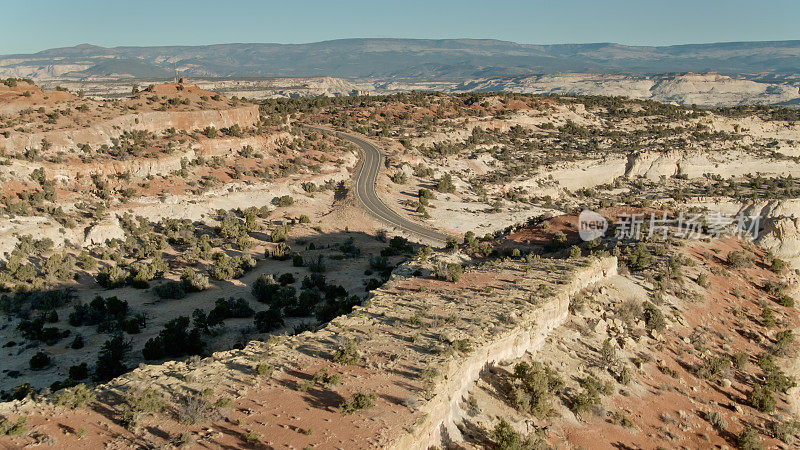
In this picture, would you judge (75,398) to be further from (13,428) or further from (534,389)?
(534,389)

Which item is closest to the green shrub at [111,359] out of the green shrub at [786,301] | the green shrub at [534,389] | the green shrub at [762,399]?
the green shrub at [534,389]

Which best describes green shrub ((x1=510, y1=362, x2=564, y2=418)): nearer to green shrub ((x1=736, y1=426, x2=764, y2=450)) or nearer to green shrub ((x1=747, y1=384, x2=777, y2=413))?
green shrub ((x1=736, y1=426, x2=764, y2=450))

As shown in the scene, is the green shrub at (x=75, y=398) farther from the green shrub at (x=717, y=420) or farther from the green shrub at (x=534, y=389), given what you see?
the green shrub at (x=717, y=420)

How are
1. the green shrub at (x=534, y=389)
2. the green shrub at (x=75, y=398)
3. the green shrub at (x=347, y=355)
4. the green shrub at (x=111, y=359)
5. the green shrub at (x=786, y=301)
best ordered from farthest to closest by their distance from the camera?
the green shrub at (x=786, y=301), the green shrub at (x=111, y=359), the green shrub at (x=347, y=355), the green shrub at (x=534, y=389), the green shrub at (x=75, y=398)

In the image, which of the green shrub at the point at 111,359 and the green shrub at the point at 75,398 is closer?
the green shrub at the point at 75,398

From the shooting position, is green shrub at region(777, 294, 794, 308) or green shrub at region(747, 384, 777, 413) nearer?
green shrub at region(747, 384, 777, 413)

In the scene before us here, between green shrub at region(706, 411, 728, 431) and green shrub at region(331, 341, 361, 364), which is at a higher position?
green shrub at region(331, 341, 361, 364)

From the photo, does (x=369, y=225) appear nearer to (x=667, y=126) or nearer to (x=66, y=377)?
(x=66, y=377)

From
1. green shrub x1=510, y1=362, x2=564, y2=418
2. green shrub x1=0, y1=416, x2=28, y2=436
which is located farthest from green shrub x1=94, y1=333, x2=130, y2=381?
green shrub x1=510, y1=362, x2=564, y2=418

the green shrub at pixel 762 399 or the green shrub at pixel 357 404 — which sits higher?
the green shrub at pixel 357 404
